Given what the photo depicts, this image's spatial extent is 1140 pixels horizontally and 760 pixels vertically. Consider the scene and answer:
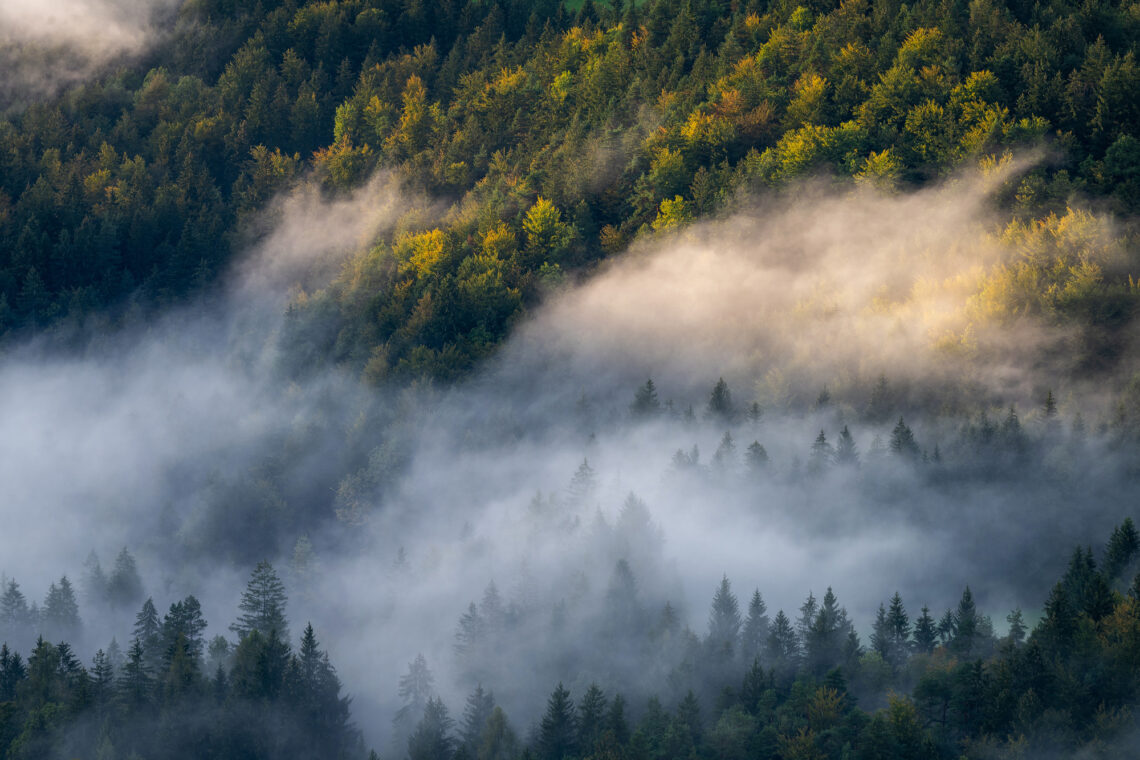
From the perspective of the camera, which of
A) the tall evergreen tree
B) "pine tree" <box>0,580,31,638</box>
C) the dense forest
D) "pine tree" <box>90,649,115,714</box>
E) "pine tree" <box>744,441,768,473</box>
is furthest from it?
"pine tree" <box>0,580,31,638</box>

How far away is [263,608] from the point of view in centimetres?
13075

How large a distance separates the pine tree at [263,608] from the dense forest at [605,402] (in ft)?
2.99

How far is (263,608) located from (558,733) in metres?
36.0

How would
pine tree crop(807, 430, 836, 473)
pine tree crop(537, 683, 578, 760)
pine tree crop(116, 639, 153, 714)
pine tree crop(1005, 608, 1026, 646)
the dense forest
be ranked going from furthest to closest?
pine tree crop(807, 430, 836, 473), pine tree crop(116, 639, 153, 714), the dense forest, pine tree crop(537, 683, 578, 760), pine tree crop(1005, 608, 1026, 646)

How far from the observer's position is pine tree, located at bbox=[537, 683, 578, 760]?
346 ft

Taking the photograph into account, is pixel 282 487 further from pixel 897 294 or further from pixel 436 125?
pixel 897 294

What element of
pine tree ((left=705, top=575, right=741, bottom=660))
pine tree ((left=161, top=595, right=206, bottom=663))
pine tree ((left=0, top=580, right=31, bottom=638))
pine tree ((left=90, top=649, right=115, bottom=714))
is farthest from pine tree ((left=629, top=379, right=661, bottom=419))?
pine tree ((left=0, top=580, right=31, bottom=638))

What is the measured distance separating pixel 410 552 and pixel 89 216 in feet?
222

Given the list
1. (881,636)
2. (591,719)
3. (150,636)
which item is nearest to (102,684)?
(150,636)

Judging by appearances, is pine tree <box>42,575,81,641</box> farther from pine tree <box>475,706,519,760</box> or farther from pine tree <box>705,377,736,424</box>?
pine tree <box>705,377,736,424</box>

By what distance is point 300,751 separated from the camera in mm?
118062

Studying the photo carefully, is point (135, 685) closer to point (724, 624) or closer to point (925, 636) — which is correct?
Result: point (724, 624)

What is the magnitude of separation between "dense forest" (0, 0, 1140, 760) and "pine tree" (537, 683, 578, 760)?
0.82ft

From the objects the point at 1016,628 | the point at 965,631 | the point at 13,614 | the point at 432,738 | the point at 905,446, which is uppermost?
the point at 13,614
